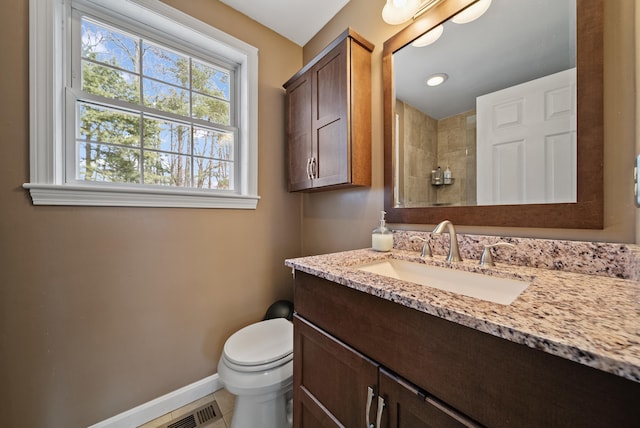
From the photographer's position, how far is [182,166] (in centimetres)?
151

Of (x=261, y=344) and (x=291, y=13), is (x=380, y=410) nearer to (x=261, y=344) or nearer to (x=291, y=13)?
(x=261, y=344)

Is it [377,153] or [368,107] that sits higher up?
[368,107]

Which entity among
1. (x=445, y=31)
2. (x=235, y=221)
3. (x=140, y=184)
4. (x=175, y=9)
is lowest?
(x=235, y=221)

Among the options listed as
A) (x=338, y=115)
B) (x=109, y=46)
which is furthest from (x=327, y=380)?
(x=109, y=46)

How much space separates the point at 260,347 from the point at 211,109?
5.10 ft

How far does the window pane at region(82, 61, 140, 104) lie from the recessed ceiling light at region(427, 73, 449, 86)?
1.64 metres

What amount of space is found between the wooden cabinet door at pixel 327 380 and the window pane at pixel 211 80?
1.61 metres

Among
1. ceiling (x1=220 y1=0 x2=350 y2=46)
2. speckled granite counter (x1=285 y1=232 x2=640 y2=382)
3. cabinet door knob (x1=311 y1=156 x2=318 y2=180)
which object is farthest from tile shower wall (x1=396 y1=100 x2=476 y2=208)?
ceiling (x1=220 y1=0 x2=350 y2=46)

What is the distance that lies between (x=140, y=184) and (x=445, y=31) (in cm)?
177

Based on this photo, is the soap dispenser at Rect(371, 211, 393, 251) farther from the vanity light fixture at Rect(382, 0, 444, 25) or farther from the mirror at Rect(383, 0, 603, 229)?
the vanity light fixture at Rect(382, 0, 444, 25)

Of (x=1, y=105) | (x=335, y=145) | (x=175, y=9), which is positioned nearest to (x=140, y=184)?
(x=1, y=105)

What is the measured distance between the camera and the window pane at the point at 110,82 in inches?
49.1

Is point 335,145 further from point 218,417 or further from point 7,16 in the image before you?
point 218,417

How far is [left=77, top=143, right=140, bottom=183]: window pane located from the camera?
122 cm
